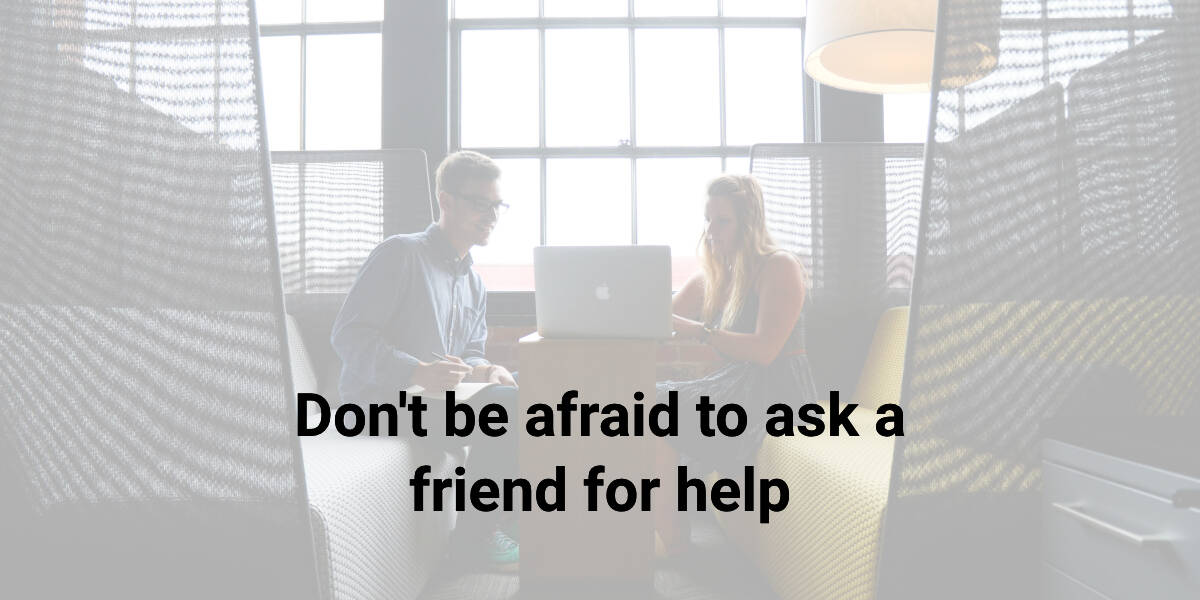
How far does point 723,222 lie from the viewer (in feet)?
7.52

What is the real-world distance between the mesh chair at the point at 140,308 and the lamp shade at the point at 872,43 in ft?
4.35

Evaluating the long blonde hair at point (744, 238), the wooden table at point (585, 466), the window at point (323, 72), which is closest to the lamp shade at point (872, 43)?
the long blonde hair at point (744, 238)

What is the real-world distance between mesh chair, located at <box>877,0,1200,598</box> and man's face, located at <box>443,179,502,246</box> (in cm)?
145

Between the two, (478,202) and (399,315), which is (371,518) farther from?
(478,202)

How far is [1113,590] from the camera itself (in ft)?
3.00

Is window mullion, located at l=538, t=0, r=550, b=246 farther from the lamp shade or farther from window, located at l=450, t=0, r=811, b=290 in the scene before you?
the lamp shade

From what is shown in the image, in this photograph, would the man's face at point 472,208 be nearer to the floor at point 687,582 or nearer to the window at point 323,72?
the floor at point 687,582

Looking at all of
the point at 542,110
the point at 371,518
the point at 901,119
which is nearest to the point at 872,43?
the point at 901,119

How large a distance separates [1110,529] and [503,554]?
5.07 ft

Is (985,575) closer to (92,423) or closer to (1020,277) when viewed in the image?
(1020,277)

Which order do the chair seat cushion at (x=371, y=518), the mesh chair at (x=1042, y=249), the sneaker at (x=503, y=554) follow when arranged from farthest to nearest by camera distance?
the sneaker at (x=503, y=554), the chair seat cushion at (x=371, y=518), the mesh chair at (x=1042, y=249)

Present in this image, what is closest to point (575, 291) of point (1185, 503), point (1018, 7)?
point (1018, 7)

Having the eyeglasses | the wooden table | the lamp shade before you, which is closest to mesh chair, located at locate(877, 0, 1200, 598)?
the lamp shade

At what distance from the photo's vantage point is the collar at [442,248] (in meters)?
2.18
